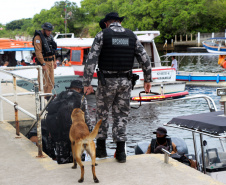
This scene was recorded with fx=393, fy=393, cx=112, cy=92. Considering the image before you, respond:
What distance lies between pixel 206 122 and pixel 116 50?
1470mm

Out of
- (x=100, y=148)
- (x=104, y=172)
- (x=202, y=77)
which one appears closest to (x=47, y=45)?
(x=100, y=148)

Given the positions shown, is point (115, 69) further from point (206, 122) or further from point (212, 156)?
point (212, 156)

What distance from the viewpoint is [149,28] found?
85.8 meters

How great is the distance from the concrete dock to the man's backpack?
1.65ft

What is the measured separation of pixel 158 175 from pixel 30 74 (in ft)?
36.5

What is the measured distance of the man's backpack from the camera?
5836 millimetres

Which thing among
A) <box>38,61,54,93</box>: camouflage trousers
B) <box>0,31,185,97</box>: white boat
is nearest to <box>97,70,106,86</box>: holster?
<box>38,61,54,93</box>: camouflage trousers

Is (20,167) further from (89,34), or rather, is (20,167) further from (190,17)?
(89,34)

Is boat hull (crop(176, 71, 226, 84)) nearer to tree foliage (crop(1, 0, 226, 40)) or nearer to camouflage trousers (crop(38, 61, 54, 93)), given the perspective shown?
camouflage trousers (crop(38, 61, 54, 93))

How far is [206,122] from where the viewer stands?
501 cm

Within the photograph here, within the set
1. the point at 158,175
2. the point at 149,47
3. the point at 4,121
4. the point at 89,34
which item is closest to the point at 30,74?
the point at 4,121

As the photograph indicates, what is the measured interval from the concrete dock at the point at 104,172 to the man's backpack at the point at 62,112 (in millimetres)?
503

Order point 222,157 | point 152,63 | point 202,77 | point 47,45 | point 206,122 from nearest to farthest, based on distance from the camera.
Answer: point 206,122
point 222,157
point 47,45
point 152,63
point 202,77

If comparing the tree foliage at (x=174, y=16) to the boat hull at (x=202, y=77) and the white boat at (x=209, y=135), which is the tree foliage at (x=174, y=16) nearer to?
the boat hull at (x=202, y=77)
